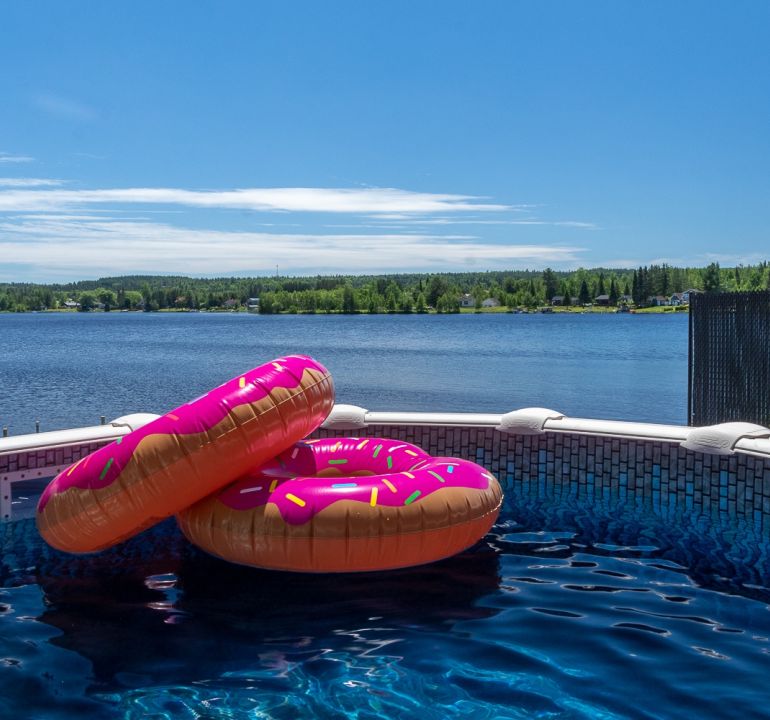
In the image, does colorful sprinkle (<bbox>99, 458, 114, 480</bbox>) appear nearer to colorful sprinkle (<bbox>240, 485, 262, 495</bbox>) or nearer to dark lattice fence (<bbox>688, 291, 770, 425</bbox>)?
colorful sprinkle (<bbox>240, 485, 262, 495</bbox>)

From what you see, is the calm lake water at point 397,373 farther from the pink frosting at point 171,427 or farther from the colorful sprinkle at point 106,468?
the colorful sprinkle at point 106,468

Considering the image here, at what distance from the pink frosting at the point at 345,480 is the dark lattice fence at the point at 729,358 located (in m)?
4.58

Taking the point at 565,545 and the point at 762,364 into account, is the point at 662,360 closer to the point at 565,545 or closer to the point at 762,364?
the point at 762,364

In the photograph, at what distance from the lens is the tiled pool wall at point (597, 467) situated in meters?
6.54

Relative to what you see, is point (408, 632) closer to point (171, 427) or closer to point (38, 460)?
point (171, 427)

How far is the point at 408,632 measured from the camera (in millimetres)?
4500

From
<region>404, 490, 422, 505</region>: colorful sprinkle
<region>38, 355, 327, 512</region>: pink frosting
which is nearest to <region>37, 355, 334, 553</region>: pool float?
<region>38, 355, 327, 512</region>: pink frosting

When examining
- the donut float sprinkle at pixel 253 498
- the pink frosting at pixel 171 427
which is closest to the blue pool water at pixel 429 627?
the donut float sprinkle at pixel 253 498

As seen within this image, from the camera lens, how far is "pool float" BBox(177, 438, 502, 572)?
5.08m

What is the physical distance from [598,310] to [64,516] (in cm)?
11674

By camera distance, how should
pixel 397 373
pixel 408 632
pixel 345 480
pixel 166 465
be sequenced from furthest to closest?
1. pixel 397 373
2. pixel 345 480
3. pixel 166 465
4. pixel 408 632

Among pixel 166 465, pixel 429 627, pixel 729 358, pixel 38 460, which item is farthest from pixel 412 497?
pixel 729 358

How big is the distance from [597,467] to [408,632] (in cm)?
338

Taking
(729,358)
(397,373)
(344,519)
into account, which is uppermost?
(729,358)
